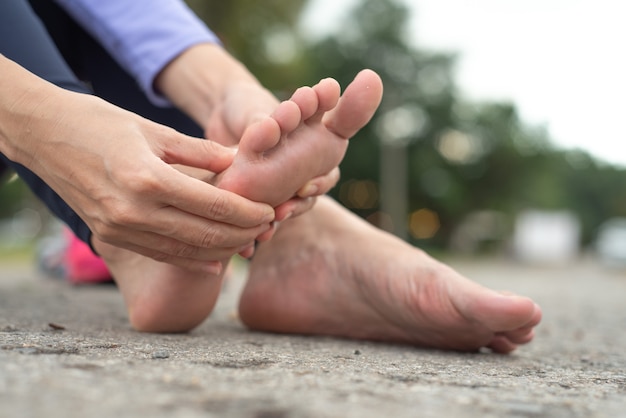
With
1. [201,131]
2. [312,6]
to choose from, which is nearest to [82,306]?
[201,131]

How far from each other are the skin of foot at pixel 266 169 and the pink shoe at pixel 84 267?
1.36 m

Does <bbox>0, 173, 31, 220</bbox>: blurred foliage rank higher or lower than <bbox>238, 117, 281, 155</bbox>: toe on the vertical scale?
higher

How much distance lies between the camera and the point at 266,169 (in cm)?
92

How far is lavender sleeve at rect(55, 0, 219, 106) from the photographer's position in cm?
136

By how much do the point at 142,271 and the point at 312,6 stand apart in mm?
9054

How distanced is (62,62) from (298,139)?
0.41 m

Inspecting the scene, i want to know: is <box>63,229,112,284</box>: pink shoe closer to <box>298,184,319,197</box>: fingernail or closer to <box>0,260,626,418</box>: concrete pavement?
<box>0,260,626,418</box>: concrete pavement

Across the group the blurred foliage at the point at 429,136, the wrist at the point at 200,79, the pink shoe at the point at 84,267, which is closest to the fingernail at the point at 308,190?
the wrist at the point at 200,79

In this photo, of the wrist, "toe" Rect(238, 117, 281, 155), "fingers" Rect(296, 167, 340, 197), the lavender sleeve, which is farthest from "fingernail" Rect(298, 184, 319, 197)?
the lavender sleeve

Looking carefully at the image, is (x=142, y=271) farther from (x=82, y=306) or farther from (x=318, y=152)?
(x=82, y=306)

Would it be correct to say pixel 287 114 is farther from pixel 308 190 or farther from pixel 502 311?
pixel 502 311

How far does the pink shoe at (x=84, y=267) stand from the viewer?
243cm

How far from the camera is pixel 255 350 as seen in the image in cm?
93

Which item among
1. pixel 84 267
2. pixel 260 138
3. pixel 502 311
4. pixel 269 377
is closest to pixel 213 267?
pixel 260 138
